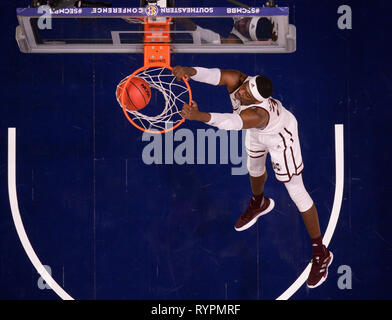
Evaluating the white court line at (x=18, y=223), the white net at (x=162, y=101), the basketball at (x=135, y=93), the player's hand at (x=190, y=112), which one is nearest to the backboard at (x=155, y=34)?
the basketball at (x=135, y=93)

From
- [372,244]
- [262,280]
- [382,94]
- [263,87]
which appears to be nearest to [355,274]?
[372,244]

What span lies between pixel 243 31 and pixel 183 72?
1.00 metres

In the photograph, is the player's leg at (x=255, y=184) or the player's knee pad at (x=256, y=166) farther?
the player's knee pad at (x=256, y=166)

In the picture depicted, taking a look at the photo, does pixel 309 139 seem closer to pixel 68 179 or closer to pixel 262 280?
pixel 262 280

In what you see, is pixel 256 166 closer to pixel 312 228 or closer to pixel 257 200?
pixel 257 200

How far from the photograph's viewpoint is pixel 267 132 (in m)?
6.75

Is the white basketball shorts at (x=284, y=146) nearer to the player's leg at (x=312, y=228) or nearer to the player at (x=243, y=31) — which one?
the player's leg at (x=312, y=228)

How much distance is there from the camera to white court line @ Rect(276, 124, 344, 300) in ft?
26.1

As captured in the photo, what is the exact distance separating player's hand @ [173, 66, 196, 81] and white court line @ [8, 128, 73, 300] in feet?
9.47

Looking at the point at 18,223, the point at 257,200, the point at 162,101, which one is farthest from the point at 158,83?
the point at 18,223

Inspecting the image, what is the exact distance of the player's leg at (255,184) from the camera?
7047 millimetres

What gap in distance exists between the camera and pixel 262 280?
26.2 ft

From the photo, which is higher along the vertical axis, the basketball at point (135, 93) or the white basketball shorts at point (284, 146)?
the basketball at point (135, 93)
